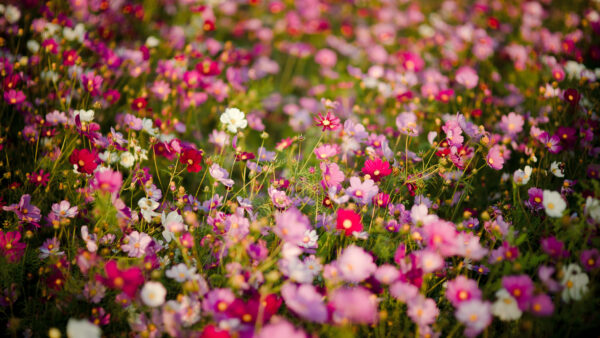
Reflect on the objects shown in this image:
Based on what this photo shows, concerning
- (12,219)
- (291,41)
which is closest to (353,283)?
(12,219)

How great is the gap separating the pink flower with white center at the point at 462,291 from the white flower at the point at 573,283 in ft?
0.97

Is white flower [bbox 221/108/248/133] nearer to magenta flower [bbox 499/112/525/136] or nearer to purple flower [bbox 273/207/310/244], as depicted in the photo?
purple flower [bbox 273/207/310/244]

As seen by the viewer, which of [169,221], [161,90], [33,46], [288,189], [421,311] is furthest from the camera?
[161,90]

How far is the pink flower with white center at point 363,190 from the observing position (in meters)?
1.54

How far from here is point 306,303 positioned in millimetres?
1116

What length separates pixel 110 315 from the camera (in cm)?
131

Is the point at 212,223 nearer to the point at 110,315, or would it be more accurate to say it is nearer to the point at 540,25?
the point at 110,315

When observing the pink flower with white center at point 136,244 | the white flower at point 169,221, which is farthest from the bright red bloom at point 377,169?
the pink flower with white center at point 136,244

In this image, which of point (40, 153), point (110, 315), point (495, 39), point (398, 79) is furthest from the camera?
point (495, 39)

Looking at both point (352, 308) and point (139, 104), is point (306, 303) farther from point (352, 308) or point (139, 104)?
point (139, 104)

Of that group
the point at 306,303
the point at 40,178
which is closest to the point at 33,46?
the point at 40,178

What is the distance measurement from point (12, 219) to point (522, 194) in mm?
2280

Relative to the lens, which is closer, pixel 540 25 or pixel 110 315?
pixel 110 315

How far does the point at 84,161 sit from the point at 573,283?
178 cm
